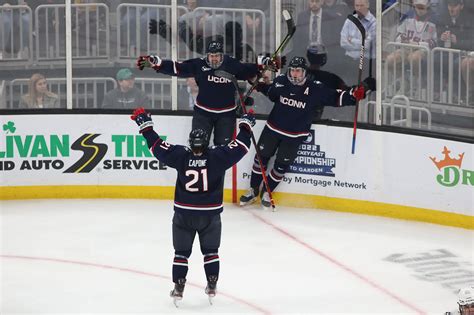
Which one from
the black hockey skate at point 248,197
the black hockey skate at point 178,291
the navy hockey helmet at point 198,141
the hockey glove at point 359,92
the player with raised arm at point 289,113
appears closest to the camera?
the navy hockey helmet at point 198,141

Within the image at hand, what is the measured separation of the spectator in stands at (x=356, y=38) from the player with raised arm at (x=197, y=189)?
284cm

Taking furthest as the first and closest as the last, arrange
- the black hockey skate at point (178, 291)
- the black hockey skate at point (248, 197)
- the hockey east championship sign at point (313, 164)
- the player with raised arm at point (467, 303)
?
the black hockey skate at point (248, 197) < the hockey east championship sign at point (313, 164) < the black hockey skate at point (178, 291) < the player with raised arm at point (467, 303)

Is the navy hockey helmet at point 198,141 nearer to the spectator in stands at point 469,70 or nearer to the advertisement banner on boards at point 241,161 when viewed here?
the advertisement banner on boards at point 241,161

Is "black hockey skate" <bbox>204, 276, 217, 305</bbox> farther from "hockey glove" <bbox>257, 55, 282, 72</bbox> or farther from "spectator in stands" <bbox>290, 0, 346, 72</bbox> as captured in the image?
"spectator in stands" <bbox>290, 0, 346, 72</bbox>

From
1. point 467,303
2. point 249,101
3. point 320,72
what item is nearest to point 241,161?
point 249,101

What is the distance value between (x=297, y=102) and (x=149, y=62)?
130cm

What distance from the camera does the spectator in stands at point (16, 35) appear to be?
1124 cm

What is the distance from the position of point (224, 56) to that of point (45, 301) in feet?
10.7

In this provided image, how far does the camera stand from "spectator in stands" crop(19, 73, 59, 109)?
11.3 m

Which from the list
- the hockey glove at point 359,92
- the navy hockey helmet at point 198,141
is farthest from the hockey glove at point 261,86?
the navy hockey helmet at point 198,141

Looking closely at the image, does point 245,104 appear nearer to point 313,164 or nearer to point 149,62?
point 313,164

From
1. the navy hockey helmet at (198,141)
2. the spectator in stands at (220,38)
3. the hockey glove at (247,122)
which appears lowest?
the navy hockey helmet at (198,141)

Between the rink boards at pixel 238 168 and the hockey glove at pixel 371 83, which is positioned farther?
the hockey glove at pixel 371 83

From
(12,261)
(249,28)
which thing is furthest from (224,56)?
(12,261)
